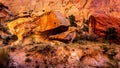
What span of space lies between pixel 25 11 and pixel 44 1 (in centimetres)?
339

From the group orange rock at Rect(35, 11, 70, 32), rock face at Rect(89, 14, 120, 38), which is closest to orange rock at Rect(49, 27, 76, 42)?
orange rock at Rect(35, 11, 70, 32)

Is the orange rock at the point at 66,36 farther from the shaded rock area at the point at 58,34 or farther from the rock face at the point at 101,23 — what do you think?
the rock face at the point at 101,23

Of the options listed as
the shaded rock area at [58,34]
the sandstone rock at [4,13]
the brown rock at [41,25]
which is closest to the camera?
the shaded rock area at [58,34]

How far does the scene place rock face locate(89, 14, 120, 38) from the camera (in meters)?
36.0

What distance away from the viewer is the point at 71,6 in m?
43.3

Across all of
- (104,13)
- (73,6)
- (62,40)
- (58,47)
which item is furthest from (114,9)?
(58,47)

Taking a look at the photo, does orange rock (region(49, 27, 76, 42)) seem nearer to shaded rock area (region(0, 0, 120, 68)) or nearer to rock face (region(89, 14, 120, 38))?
shaded rock area (region(0, 0, 120, 68))

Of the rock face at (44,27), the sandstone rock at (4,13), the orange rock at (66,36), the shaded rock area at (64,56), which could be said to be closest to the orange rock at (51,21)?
the rock face at (44,27)

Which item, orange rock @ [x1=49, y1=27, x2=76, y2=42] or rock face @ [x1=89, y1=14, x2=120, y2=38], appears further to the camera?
rock face @ [x1=89, y1=14, x2=120, y2=38]

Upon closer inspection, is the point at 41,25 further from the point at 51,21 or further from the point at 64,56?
the point at 64,56

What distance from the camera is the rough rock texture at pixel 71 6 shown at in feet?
134

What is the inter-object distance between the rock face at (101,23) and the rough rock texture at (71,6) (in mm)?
2839

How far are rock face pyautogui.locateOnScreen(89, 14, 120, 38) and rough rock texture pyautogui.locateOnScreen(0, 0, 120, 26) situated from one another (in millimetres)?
2839

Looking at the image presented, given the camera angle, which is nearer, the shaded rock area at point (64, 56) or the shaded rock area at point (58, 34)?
the shaded rock area at point (64, 56)
